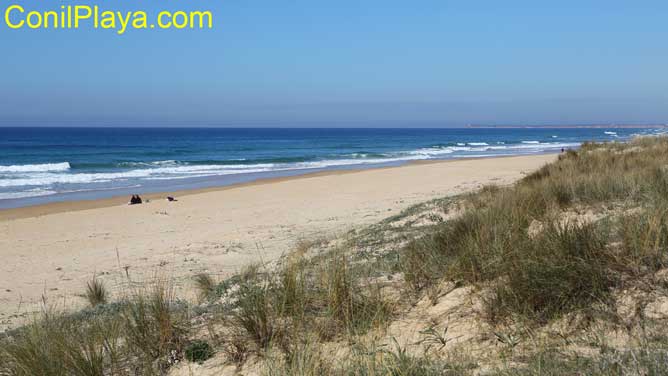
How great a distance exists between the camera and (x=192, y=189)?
2597 centimetres

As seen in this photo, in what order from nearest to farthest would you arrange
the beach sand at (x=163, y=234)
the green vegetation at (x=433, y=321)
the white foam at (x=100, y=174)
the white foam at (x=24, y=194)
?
the green vegetation at (x=433, y=321), the beach sand at (x=163, y=234), the white foam at (x=24, y=194), the white foam at (x=100, y=174)

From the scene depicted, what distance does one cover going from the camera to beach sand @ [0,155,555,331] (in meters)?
8.81

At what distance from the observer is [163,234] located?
1339 cm

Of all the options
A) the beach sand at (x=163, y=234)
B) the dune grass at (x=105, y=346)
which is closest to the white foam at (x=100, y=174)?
the beach sand at (x=163, y=234)

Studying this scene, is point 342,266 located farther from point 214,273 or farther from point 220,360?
point 214,273

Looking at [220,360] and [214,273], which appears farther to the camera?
[214,273]

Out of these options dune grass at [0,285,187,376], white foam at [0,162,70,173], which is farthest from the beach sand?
white foam at [0,162,70,173]

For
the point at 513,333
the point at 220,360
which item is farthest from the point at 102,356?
the point at 513,333

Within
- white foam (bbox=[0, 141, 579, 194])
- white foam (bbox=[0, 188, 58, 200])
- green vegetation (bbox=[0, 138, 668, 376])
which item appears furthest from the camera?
white foam (bbox=[0, 141, 579, 194])

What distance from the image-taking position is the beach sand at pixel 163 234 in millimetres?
8812

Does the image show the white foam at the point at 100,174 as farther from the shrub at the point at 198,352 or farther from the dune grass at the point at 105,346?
the shrub at the point at 198,352

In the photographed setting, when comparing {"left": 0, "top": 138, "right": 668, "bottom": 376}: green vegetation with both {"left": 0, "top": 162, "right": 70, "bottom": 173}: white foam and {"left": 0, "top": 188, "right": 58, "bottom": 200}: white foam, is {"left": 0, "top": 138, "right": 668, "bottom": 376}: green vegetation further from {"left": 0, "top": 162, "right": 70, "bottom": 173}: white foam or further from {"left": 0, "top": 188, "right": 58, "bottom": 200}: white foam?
{"left": 0, "top": 162, "right": 70, "bottom": 173}: white foam

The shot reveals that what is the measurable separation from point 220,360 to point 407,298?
1491 mm

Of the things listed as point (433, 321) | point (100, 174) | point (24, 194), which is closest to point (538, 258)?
point (433, 321)
